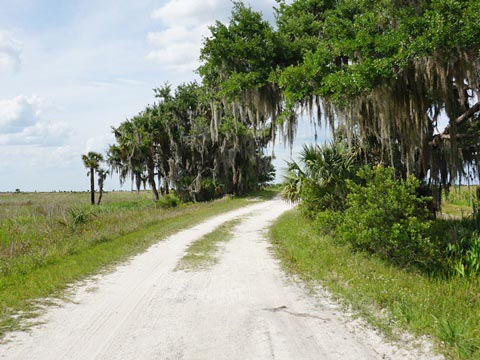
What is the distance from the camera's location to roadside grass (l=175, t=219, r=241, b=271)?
914 centimetres

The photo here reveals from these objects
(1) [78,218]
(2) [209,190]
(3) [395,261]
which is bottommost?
(3) [395,261]

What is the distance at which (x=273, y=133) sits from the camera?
1672 centimetres

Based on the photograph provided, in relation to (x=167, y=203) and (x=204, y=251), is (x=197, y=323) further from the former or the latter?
(x=167, y=203)

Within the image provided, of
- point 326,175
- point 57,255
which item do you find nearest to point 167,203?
point 326,175

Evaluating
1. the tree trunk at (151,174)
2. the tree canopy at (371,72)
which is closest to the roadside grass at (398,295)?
the tree canopy at (371,72)

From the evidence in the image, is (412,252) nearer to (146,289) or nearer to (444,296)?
(444,296)

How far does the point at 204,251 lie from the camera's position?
11023 millimetres

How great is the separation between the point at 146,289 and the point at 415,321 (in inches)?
181

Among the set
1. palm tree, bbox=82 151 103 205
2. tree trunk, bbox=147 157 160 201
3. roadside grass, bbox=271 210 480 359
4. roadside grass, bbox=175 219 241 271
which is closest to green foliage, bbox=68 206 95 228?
roadside grass, bbox=175 219 241 271

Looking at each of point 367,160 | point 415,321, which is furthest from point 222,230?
point 415,321

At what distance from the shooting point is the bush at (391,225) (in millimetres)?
8094

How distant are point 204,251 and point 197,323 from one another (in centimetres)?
579

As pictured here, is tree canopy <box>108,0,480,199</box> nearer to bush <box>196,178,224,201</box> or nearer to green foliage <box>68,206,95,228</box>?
green foliage <box>68,206,95,228</box>

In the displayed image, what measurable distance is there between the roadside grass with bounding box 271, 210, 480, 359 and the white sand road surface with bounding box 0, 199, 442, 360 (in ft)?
1.15
